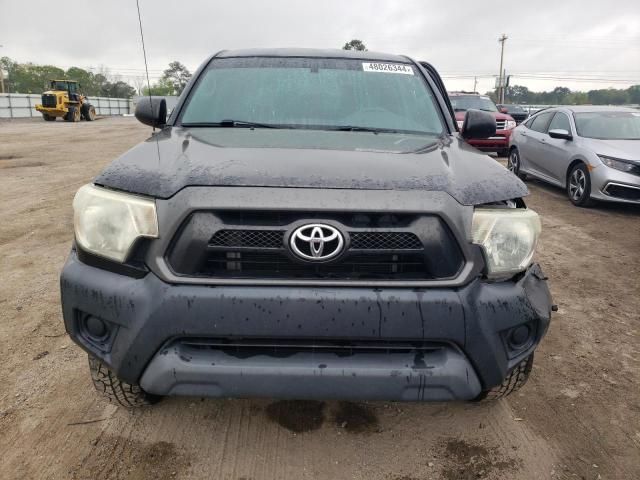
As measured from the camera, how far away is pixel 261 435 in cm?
235

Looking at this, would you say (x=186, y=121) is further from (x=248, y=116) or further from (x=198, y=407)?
(x=198, y=407)

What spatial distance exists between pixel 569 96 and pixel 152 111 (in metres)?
90.0

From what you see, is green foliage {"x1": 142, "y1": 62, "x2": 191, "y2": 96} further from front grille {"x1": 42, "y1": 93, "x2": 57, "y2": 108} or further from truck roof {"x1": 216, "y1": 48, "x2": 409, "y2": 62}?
front grille {"x1": 42, "y1": 93, "x2": 57, "y2": 108}

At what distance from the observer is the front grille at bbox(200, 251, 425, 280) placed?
1.84 m

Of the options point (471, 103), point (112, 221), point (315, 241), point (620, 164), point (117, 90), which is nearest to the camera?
point (315, 241)

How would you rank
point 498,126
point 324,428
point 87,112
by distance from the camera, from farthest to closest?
point 87,112 → point 498,126 → point 324,428

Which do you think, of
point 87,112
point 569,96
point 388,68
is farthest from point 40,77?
point 388,68

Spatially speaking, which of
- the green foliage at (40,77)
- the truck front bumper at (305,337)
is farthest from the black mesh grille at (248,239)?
the green foliage at (40,77)

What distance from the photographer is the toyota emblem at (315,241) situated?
1.78 meters

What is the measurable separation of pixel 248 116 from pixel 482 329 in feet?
5.97

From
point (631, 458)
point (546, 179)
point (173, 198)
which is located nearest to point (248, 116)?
point (173, 198)

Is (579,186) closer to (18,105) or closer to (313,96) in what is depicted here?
(313,96)

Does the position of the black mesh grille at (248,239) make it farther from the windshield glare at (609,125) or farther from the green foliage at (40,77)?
the green foliage at (40,77)

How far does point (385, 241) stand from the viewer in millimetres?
1844
